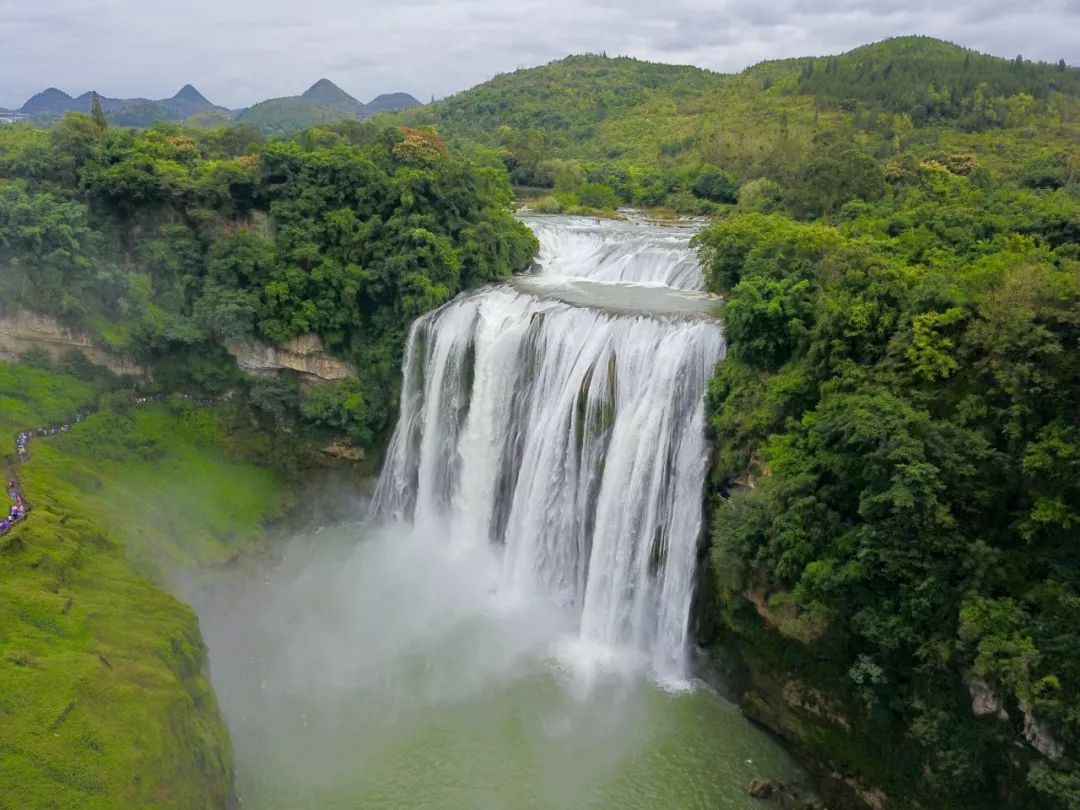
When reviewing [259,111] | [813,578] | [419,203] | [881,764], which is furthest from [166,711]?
[259,111]

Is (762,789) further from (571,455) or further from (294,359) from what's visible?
(294,359)

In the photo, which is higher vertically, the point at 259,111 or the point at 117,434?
the point at 259,111

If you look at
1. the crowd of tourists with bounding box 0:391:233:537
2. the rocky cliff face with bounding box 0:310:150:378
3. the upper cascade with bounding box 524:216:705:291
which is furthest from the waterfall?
the rocky cliff face with bounding box 0:310:150:378

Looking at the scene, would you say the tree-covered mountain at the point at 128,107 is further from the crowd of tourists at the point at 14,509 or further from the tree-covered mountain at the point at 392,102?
the crowd of tourists at the point at 14,509

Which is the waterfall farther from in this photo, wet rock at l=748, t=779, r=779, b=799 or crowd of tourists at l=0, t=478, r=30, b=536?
crowd of tourists at l=0, t=478, r=30, b=536

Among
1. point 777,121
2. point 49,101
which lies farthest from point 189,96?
point 777,121

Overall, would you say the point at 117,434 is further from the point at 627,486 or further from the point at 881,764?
the point at 881,764
